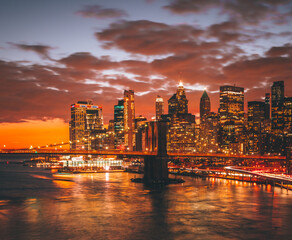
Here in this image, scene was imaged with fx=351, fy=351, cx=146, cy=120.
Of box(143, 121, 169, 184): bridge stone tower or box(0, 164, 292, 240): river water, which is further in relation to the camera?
box(143, 121, 169, 184): bridge stone tower

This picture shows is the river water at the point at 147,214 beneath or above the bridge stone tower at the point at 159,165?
beneath

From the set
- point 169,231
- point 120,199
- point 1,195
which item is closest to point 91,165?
point 1,195

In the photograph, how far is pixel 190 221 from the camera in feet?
139

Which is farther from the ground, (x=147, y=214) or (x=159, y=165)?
(x=159, y=165)

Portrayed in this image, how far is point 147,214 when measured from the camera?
46.1 m

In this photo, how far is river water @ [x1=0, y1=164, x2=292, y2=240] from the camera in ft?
122

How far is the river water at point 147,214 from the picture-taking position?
3719cm

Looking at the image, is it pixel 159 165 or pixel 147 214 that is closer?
pixel 147 214

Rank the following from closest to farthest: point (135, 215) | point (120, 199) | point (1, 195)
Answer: point (135, 215) → point (120, 199) → point (1, 195)

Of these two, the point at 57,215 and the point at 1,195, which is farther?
the point at 1,195

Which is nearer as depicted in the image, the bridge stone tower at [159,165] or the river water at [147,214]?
the river water at [147,214]

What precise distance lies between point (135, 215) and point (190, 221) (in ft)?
24.2

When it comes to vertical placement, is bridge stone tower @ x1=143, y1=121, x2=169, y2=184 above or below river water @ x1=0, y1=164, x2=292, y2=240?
above

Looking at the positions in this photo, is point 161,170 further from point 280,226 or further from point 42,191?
point 280,226
